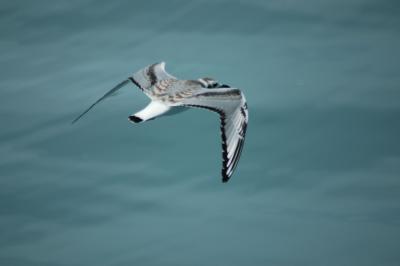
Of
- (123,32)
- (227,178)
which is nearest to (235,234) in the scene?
(227,178)

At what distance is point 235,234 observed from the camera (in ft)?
29.5

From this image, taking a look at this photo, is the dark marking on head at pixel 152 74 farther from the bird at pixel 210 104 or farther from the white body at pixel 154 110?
the white body at pixel 154 110

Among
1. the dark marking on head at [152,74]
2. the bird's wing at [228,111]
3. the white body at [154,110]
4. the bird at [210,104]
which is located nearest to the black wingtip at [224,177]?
the bird at [210,104]

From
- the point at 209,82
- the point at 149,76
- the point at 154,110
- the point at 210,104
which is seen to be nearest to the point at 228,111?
the point at 210,104

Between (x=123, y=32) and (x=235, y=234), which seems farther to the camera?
(x=123, y=32)

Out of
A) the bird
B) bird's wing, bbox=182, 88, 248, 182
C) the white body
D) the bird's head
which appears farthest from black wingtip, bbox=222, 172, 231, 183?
the bird's head

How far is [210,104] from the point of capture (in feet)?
31.0

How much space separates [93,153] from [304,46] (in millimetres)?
3304

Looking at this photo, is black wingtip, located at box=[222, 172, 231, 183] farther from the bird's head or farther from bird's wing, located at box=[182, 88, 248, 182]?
the bird's head

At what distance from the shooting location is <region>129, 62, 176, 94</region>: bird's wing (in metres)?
10.4

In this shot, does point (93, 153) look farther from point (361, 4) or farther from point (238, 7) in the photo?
point (361, 4)

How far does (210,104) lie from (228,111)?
0.22 meters

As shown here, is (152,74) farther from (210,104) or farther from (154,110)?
(210,104)

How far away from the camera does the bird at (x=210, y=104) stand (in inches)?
361
